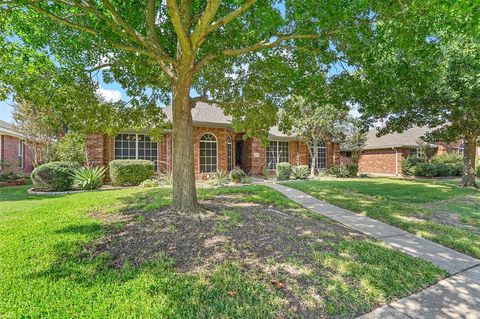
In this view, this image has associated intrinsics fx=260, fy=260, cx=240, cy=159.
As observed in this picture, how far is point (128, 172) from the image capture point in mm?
12953

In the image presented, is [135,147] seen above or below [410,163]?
above

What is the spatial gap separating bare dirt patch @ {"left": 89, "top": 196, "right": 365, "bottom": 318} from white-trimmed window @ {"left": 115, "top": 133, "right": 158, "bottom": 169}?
29.7 ft

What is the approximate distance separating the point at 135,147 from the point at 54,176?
187 inches

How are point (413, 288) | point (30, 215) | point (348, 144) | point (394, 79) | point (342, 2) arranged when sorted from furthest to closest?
point (348, 144) → point (30, 215) → point (394, 79) → point (342, 2) → point (413, 288)

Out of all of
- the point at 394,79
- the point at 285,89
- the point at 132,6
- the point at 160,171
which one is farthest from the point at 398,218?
the point at 160,171

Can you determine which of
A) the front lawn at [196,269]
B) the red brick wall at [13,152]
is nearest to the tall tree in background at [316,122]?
the front lawn at [196,269]

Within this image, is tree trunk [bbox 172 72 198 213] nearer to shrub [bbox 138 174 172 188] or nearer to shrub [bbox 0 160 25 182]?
shrub [bbox 138 174 172 188]

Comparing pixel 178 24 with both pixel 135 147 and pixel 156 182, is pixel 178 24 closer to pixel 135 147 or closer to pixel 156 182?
pixel 156 182

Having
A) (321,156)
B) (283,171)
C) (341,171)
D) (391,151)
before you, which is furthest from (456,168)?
(283,171)

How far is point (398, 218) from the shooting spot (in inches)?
256

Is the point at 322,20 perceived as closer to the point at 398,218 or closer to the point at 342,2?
the point at 342,2

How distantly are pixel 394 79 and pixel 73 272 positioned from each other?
23.3ft

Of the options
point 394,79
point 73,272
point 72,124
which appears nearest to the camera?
point 73,272

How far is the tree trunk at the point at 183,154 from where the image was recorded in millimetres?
5844
